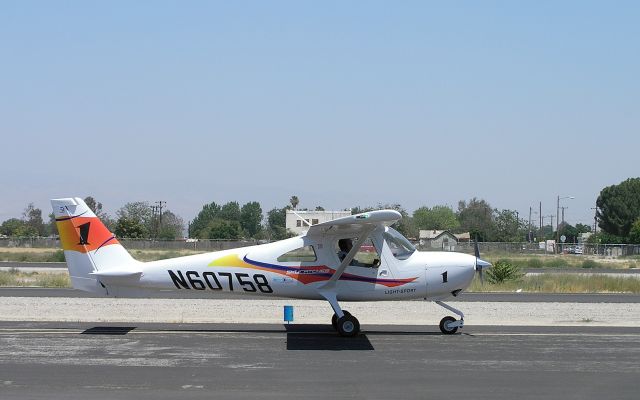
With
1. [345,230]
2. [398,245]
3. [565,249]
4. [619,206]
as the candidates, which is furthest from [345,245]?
[619,206]

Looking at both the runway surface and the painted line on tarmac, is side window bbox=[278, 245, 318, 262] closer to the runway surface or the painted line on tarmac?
the painted line on tarmac

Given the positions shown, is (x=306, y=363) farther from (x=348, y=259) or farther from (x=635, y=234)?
(x=635, y=234)

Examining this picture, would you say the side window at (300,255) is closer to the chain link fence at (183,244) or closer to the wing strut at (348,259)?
the wing strut at (348,259)

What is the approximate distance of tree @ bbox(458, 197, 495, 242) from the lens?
135 meters

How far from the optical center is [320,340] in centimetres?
1636

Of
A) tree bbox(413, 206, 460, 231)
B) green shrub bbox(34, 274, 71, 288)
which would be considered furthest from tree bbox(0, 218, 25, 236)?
green shrub bbox(34, 274, 71, 288)

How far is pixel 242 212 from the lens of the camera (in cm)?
14538

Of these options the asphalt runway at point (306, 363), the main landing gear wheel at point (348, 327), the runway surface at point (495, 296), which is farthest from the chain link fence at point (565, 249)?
the main landing gear wheel at point (348, 327)

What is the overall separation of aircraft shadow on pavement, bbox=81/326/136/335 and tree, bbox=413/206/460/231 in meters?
127

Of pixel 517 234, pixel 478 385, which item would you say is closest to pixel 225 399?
pixel 478 385

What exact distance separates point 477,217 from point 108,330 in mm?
141121

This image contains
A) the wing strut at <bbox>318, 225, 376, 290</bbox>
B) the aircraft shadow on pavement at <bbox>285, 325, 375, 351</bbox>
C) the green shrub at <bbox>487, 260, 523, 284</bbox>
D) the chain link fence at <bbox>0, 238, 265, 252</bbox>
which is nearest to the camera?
the aircraft shadow on pavement at <bbox>285, 325, 375, 351</bbox>

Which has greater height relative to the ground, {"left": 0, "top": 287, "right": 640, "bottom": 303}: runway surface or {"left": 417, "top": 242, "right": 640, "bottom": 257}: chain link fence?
{"left": 417, "top": 242, "right": 640, "bottom": 257}: chain link fence

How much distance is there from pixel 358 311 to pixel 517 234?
122997mm
